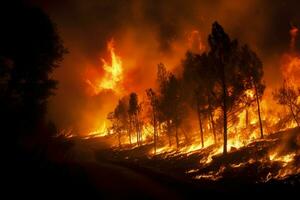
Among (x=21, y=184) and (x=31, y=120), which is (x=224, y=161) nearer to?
(x=31, y=120)

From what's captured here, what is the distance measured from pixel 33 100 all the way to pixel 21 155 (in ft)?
27.1

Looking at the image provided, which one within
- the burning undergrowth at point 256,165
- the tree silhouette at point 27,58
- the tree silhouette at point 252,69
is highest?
the tree silhouette at point 252,69

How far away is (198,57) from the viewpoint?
99.0 ft

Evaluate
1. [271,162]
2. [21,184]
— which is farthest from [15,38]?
[271,162]

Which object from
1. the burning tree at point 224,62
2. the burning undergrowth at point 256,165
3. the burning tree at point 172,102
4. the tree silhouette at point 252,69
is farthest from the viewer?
the burning tree at point 172,102

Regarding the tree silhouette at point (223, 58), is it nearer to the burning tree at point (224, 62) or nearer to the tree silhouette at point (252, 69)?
the burning tree at point (224, 62)

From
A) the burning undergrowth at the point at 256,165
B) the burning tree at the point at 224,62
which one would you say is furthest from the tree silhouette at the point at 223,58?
the burning undergrowth at the point at 256,165

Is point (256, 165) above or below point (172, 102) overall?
below

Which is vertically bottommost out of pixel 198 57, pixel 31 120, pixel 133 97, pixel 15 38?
pixel 31 120

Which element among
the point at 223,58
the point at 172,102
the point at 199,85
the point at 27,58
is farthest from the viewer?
the point at 172,102

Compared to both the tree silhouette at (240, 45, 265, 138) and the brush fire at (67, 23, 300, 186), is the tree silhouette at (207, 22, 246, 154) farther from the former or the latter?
the tree silhouette at (240, 45, 265, 138)

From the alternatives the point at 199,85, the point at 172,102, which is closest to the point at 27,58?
the point at 199,85

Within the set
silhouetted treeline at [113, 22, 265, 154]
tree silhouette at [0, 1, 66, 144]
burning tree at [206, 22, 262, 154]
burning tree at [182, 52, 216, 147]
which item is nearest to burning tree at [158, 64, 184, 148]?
silhouetted treeline at [113, 22, 265, 154]

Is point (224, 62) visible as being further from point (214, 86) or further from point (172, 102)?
point (172, 102)
